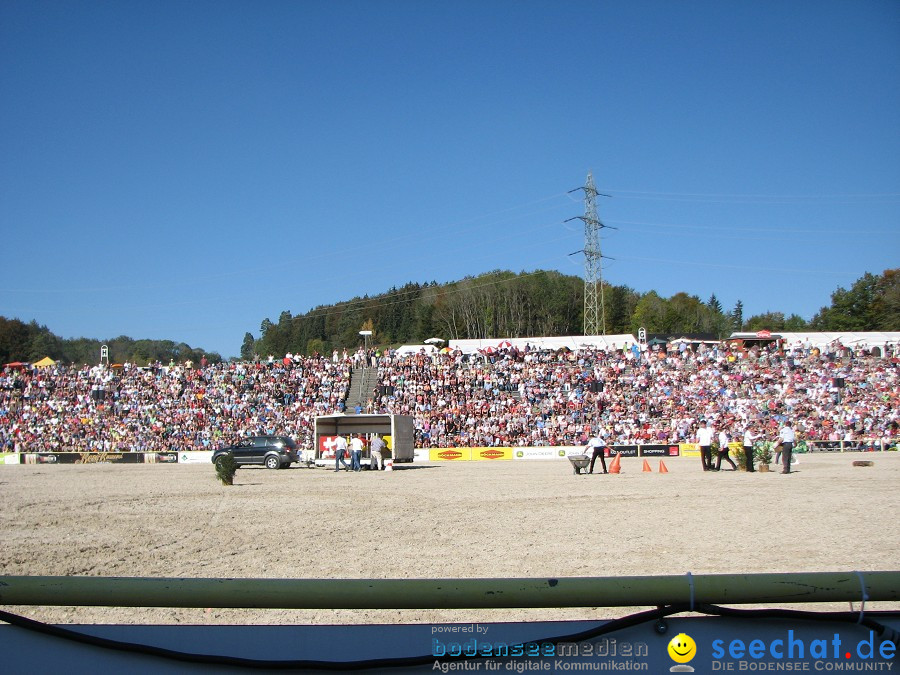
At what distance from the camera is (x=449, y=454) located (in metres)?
38.9

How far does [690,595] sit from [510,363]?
44771 mm

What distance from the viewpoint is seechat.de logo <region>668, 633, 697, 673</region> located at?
224 centimetres

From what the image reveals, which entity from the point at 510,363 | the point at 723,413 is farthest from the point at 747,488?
the point at 510,363

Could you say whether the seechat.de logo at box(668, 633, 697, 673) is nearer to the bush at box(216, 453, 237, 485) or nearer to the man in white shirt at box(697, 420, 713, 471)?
the bush at box(216, 453, 237, 485)

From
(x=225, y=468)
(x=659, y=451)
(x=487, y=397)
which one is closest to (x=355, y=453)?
(x=225, y=468)

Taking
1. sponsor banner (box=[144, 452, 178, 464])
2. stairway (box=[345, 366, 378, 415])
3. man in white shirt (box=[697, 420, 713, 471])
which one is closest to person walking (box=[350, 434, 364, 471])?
man in white shirt (box=[697, 420, 713, 471])

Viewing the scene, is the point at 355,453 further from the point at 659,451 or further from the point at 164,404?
the point at 164,404

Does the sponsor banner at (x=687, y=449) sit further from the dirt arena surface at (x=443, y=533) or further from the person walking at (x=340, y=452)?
the person walking at (x=340, y=452)

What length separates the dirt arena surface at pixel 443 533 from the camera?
8.05 metres

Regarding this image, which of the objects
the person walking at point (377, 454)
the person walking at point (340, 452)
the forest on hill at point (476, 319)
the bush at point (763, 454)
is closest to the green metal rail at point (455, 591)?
the bush at point (763, 454)

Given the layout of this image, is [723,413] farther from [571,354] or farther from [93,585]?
[93,585]

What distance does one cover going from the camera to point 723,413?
39.2 m

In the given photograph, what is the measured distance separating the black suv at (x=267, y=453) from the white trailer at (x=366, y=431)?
135 centimetres

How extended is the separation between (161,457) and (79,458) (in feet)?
14.7
